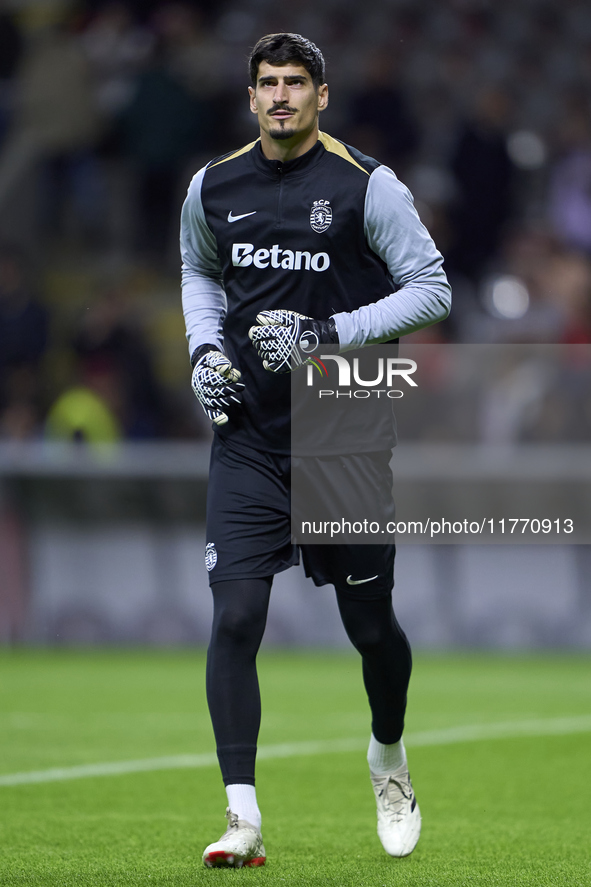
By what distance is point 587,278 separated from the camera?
37.7ft

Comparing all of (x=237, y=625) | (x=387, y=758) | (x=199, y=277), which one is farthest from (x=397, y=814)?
(x=199, y=277)

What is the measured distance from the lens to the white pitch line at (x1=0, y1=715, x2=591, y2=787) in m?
6.06

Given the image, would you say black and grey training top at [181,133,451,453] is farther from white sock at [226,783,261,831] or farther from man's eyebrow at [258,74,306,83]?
white sock at [226,783,261,831]

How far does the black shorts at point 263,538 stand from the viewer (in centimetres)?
441

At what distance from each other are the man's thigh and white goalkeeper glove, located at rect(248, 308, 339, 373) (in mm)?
346

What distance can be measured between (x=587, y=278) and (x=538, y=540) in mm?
2211

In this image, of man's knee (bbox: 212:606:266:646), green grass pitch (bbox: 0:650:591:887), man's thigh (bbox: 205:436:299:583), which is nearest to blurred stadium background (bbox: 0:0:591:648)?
green grass pitch (bbox: 0:650:591:887)

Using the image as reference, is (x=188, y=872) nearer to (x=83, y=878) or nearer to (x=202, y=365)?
(x=83, y=878)

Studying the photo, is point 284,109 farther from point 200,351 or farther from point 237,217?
point 200,351

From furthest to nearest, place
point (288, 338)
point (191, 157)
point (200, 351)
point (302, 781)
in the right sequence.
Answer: point (191, 157)
point (302, 781)
point (200, 351)
point (288, 338)

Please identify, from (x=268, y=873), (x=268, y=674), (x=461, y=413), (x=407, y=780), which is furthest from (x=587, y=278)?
(x=268, y=873)

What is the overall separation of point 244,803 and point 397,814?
0.67 meters

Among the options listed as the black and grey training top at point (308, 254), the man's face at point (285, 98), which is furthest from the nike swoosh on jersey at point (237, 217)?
the man's face at point (285, 98)

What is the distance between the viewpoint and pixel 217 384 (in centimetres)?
442
